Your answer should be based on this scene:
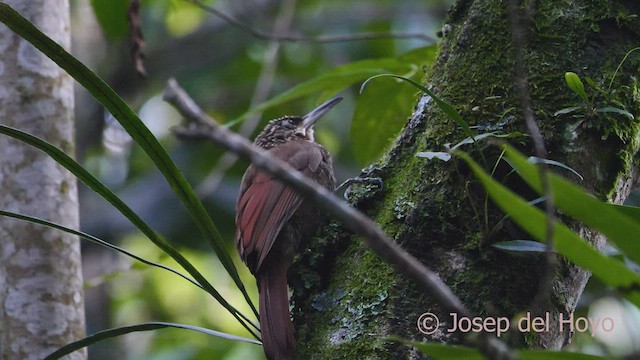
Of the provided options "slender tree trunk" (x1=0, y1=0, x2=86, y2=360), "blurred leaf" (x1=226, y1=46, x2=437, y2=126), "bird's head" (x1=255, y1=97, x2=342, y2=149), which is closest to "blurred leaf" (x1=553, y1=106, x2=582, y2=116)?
"blurred leaf" (x1=226, y1=46, x2=437, y2=126)

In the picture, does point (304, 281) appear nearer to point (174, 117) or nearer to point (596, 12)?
point (596, 12)

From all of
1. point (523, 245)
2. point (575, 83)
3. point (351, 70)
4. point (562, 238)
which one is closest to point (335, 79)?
point (351, 70)

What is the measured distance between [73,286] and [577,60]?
4.64ft

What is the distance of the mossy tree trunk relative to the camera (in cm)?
162

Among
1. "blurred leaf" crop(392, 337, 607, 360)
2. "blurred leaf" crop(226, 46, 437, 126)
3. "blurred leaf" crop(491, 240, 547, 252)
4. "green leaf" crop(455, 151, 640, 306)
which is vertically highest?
"blurred leaf" crop(226, 46, 437, 126)

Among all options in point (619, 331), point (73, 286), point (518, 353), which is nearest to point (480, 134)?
point (619, 331)

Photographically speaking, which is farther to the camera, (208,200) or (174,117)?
(174,117)

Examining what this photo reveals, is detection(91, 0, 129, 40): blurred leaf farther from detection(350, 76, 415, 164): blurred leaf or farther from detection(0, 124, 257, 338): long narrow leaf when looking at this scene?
detection(0, 124, 257, 338): long narrow leaf

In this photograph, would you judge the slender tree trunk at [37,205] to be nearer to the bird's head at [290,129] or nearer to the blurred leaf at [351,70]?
the blurred leaf at [351,70]

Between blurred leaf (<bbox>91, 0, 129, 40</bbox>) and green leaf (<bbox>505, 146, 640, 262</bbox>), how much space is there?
313 centimetres

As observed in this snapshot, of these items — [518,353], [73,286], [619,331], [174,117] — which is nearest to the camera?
[518,353]

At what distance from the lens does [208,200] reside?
15.2 feet

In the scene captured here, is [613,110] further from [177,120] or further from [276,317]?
[177,120]

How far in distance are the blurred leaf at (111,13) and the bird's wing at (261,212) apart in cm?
141
